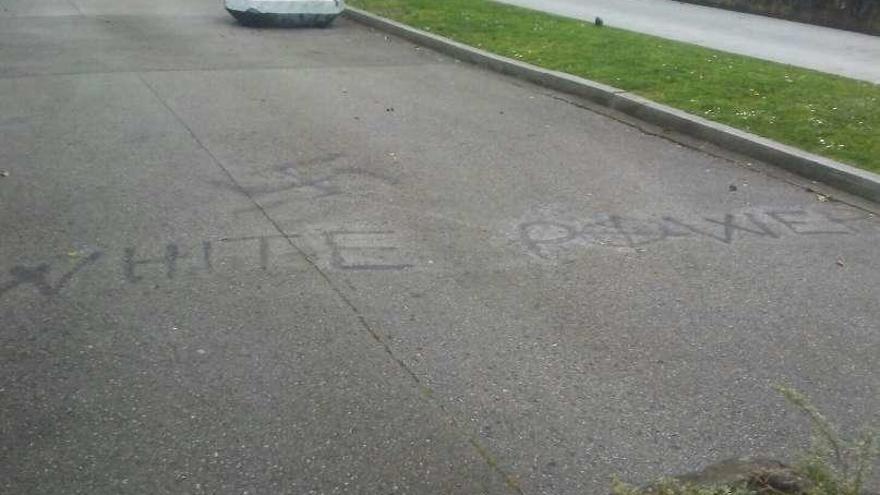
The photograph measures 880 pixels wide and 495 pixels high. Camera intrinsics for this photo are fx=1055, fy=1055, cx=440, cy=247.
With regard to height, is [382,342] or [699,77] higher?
[699,77]

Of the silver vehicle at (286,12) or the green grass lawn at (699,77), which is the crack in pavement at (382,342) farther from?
the silver vehicle at (286,12)

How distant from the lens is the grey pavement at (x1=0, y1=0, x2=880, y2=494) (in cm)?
412

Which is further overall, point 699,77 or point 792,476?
point 699,77

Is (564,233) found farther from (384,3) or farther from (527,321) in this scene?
(384,3)

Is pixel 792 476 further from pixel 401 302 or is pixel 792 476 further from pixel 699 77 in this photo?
pixel 699 77

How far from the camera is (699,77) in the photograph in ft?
36.6

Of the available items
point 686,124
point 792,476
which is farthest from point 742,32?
point 792,476

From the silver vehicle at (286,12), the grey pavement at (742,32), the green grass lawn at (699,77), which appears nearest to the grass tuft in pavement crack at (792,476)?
the green grass lawn at (699,77)

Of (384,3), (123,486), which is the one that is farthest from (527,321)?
(384,3)

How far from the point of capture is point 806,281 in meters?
6.05

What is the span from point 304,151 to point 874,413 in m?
5.20

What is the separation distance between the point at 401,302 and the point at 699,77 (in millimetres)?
6672

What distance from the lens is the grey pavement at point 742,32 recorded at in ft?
43.9

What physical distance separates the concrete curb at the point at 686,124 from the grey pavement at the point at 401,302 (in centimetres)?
18
